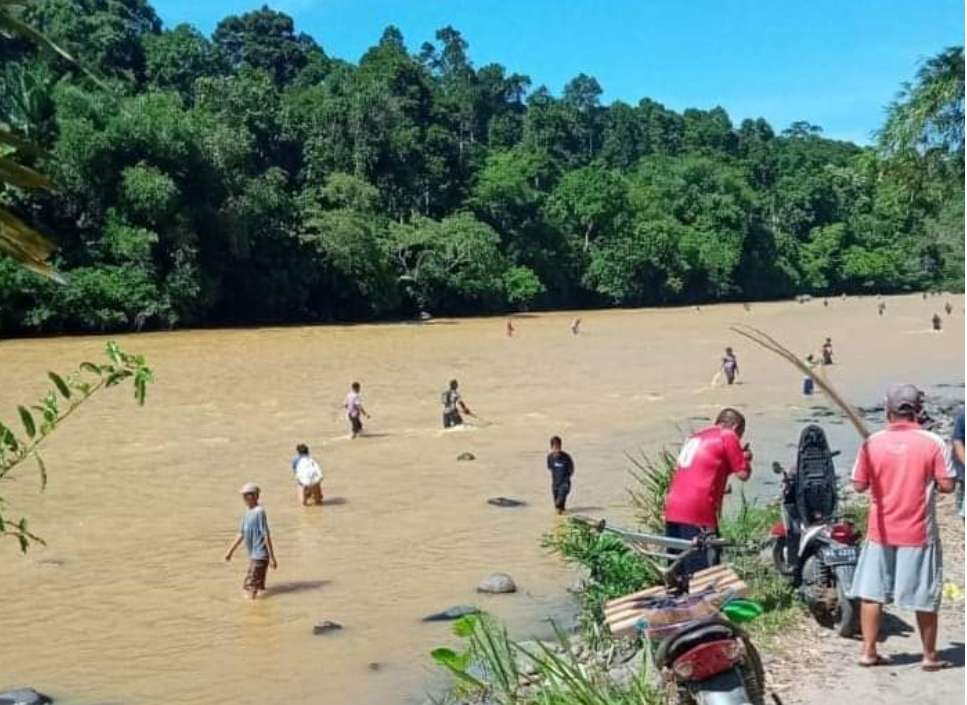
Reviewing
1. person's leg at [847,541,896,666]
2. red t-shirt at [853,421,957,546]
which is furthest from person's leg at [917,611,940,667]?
red t-shirt at [853,421,957,546]

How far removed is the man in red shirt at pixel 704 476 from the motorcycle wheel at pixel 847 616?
785 millimetres

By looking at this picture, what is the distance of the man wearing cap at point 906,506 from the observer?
526 centimetres

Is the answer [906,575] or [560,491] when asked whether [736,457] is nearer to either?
[906,575]

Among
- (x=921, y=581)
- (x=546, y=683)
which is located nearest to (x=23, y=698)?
(x=546, y=683)

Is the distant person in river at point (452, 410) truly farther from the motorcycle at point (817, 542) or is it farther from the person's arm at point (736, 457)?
the person's arm at point (736, 457)

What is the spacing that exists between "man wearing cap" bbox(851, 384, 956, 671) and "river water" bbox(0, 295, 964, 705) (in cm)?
409

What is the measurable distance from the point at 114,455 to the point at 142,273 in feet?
95.9

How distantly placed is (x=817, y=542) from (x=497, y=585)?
468cm

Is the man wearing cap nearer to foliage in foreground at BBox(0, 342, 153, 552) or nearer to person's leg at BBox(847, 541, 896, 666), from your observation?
person's leg at BBox(847, 541, 896, 666)

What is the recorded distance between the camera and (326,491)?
17.3 metres

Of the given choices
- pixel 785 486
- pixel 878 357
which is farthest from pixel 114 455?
pixel 878 357

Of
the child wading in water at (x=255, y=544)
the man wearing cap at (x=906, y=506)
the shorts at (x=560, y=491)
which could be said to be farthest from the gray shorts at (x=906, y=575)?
the shorts at (x=560, y=491)

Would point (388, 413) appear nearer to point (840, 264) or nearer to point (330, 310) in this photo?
point (330, 310)

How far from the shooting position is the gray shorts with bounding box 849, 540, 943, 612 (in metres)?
5.32
